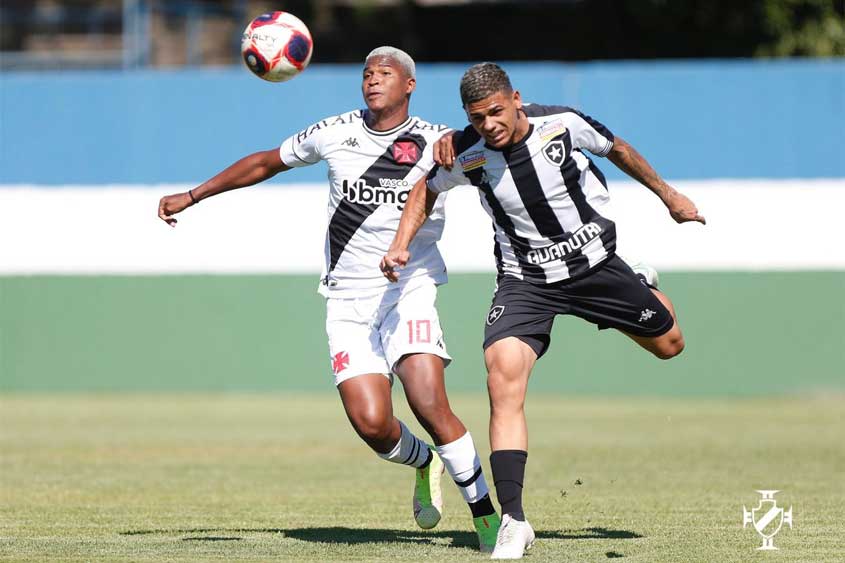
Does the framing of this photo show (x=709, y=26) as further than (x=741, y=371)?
Yes

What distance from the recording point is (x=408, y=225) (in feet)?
25.1

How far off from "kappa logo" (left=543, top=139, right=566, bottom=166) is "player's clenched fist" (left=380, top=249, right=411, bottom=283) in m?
0.90

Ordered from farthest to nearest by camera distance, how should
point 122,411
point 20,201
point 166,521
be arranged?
point 20,201
point 122,411
point 166,521

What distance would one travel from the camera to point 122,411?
17.5 metres

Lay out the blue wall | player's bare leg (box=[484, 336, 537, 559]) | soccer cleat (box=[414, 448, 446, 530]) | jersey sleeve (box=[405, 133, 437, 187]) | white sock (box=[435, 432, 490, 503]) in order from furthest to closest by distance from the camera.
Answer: the blue wall, soccer cleat (box=[414, 448, 446, 530]), jersey sleeve (box=[405, 133, 437, 187]), white sock (box=[435, 432, 490, 503]), player's bare leg (box=[484, 336, 537, 559])

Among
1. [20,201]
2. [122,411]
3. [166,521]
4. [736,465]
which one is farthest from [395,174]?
[20,201]

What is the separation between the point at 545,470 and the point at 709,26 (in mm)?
12670

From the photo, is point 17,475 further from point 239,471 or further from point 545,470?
point 545,470

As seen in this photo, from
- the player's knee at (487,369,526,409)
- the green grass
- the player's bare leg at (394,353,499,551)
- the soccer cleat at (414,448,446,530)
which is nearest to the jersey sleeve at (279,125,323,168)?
the player's bare leg at (394,353,499,551)

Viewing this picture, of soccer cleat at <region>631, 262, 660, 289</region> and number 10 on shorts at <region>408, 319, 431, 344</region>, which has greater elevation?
soccer cleat at <region>631, 262, 660, 289</region>

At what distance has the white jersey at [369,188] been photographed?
26.8 feet

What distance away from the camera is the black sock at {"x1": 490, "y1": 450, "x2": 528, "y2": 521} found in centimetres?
729

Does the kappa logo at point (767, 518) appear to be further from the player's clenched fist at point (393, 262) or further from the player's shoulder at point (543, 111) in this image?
the player's shoulder at point (543, 111)

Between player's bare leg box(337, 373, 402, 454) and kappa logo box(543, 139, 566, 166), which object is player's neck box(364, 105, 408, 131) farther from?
player's bare leg box(337, 373, 402, 454)
